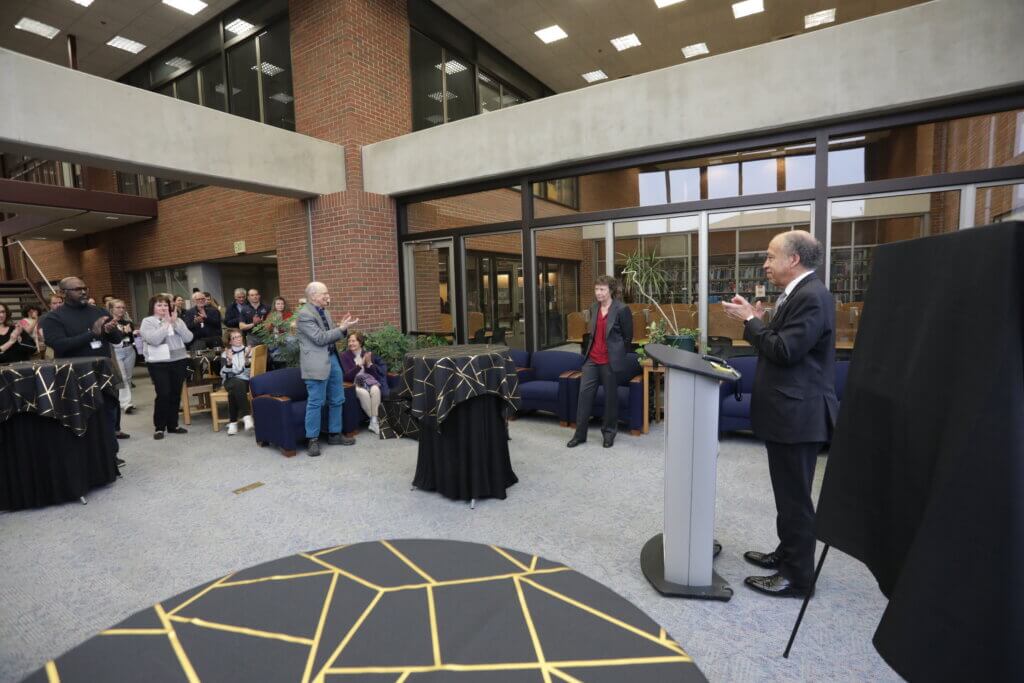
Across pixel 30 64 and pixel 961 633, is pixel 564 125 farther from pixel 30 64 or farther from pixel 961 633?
pixel 961 633

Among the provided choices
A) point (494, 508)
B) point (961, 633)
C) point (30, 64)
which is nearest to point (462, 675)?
point (961, 633)

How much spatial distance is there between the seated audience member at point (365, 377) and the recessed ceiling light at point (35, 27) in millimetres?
9034

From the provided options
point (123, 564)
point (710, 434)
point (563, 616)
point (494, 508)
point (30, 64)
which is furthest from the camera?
point (30, 64)

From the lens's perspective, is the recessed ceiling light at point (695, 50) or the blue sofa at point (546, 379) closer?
the blue sofa at point (546, 379)

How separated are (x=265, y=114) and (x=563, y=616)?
10.0m

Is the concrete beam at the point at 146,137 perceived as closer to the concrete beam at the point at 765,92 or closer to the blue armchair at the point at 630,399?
the concrete beam at the point at 765,92

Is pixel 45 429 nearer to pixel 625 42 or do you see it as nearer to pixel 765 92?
pixel 765 92

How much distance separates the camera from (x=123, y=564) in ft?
10.1

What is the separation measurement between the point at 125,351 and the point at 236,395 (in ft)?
9.89

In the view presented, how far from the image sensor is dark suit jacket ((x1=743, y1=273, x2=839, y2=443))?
2.33 m

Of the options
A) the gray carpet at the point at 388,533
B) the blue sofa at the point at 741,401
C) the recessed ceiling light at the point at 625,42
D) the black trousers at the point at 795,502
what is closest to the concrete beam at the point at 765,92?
the blue sofa at the point at 741,401

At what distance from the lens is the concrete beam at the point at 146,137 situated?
4.76 metres

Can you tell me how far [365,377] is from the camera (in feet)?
19.0

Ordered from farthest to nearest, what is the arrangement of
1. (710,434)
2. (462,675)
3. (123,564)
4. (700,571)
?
1. (123,564)
2. (700,571)
3. (710,434)
4. (462,675)
